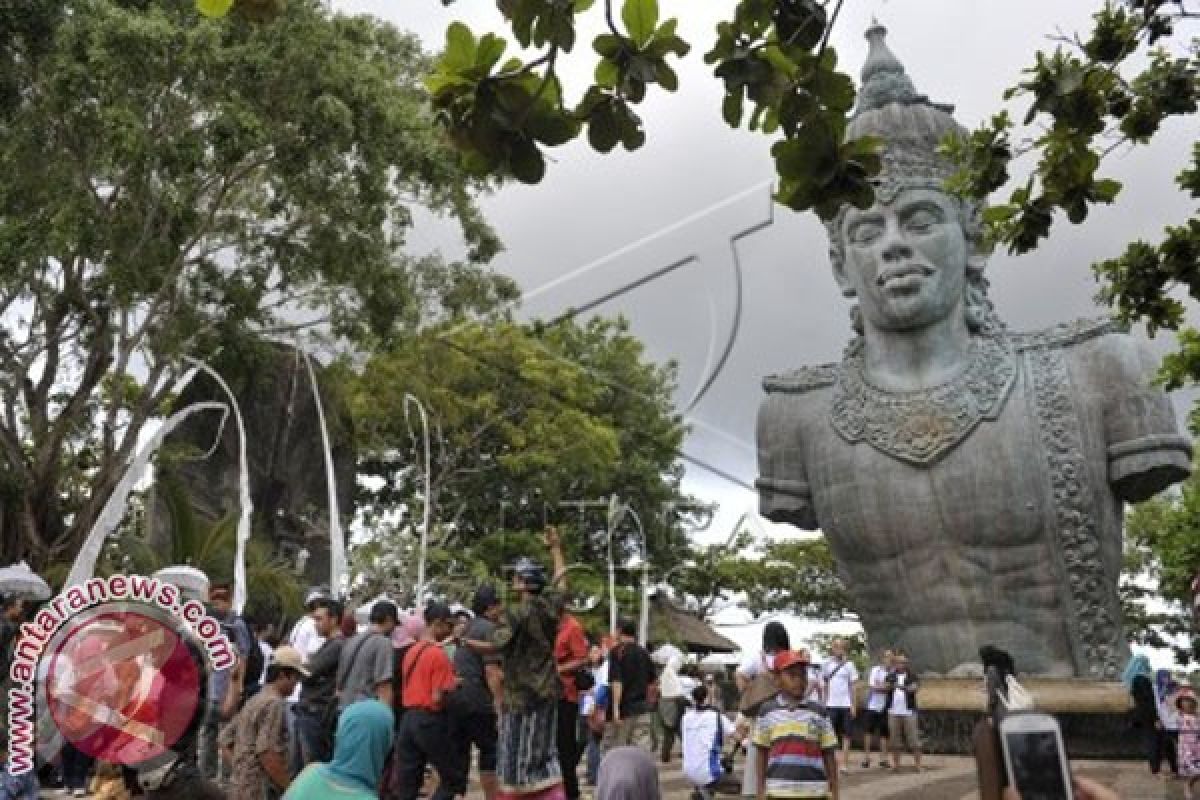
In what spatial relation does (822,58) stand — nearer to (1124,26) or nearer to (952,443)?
(1124,26)

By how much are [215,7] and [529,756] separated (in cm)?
473

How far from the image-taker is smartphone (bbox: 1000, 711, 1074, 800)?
2225mm

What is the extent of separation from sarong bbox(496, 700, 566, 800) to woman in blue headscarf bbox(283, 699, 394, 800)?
6.22 feet

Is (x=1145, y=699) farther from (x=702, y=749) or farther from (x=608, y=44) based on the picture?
(x=608, y=44)

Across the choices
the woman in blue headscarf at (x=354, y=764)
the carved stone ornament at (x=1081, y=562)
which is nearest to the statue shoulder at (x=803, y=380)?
the carved stone ornament at (x=1081, y=562)

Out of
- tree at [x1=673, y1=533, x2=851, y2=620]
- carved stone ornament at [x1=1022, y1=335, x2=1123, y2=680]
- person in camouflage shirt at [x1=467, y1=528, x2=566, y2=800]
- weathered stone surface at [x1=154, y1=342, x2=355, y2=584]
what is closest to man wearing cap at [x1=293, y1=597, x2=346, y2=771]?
person in camouflage shirt at [x1=467, y1=528, x2=566, y2=800]

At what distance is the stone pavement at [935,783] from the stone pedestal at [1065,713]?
0.38 meters

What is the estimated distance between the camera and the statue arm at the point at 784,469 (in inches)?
672

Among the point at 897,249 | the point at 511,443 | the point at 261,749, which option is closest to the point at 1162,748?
the point at 897,249

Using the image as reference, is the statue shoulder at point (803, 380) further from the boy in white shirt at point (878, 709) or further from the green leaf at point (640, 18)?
the green leaf at point (640, 18)

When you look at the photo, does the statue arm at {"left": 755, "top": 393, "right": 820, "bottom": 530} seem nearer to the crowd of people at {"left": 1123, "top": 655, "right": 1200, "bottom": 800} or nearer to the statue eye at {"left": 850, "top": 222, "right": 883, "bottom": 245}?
the statue eye at {"left": 850, "top": 222, "right": 883, "bottom": 245}

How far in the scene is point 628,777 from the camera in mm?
4727

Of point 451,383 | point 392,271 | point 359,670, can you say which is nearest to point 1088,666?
point 392,271

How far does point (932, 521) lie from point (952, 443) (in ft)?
3.14
